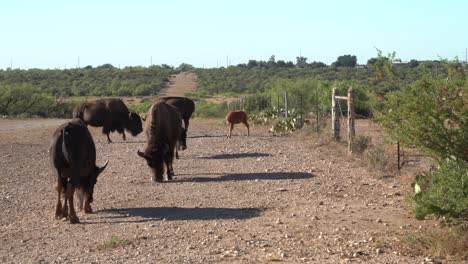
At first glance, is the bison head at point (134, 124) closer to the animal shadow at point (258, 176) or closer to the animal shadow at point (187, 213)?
the animal shadow at point (258, 176)

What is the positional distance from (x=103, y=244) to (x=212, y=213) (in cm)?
270

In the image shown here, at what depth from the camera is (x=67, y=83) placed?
89750mm

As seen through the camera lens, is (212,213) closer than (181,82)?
Yes

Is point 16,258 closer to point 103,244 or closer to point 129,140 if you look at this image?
point 103,244

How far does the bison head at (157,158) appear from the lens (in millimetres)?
16125

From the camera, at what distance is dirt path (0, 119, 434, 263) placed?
391 inches

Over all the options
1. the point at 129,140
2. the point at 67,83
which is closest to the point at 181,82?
the point at 67,83

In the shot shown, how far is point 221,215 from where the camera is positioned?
12500mm

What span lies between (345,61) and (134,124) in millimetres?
81545

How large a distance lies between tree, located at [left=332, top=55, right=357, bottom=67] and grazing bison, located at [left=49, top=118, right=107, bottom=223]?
91790 mm

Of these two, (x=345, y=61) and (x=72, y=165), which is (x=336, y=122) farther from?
(x=345, y=61)

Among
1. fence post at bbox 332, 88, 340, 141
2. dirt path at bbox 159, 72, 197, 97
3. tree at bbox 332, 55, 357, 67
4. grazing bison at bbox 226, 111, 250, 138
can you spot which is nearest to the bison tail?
fence post at bbox 332, 88, 340, 141

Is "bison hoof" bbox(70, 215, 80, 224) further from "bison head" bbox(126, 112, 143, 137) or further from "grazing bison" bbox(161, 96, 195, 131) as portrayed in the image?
"bison head" bbox(126, 112, 143, 137)

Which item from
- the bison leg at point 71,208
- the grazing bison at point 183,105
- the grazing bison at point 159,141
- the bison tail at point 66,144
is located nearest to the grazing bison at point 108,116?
the grazing bison at point 183,105
